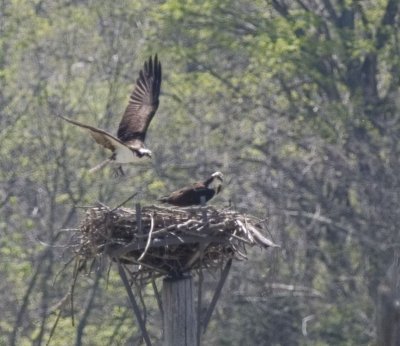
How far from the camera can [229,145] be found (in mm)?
14375

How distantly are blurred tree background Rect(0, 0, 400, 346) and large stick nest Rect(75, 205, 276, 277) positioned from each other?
6.71 meters

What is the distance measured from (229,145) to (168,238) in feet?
29.5

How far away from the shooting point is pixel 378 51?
14719mm

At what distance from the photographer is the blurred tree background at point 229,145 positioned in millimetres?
13352

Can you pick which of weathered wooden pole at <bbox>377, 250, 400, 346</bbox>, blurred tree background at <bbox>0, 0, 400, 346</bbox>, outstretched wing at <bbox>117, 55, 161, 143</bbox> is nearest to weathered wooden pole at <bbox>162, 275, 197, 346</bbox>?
weathered wooden pole at <bbox>377, 250, 400, 346</bbox>

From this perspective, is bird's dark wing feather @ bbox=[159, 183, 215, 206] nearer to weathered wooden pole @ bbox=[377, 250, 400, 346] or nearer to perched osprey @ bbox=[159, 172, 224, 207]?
perched osprey @ bbox=[159, 172, 224, 207]

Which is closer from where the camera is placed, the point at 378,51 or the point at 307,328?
the point at 307,328

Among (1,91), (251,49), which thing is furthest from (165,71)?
(1,91)

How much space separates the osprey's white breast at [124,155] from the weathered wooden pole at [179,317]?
2.51 m

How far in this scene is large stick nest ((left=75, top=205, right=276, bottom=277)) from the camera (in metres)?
5.43

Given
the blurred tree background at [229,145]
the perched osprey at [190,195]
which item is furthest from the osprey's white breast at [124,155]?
the blurred tree background at [229,145]

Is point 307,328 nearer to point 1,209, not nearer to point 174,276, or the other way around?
point 1,209

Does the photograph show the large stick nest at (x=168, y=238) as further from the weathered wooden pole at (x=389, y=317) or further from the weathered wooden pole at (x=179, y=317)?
the weathered wooden pole at (x=389, y=317)

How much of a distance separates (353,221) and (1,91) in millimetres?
4618
